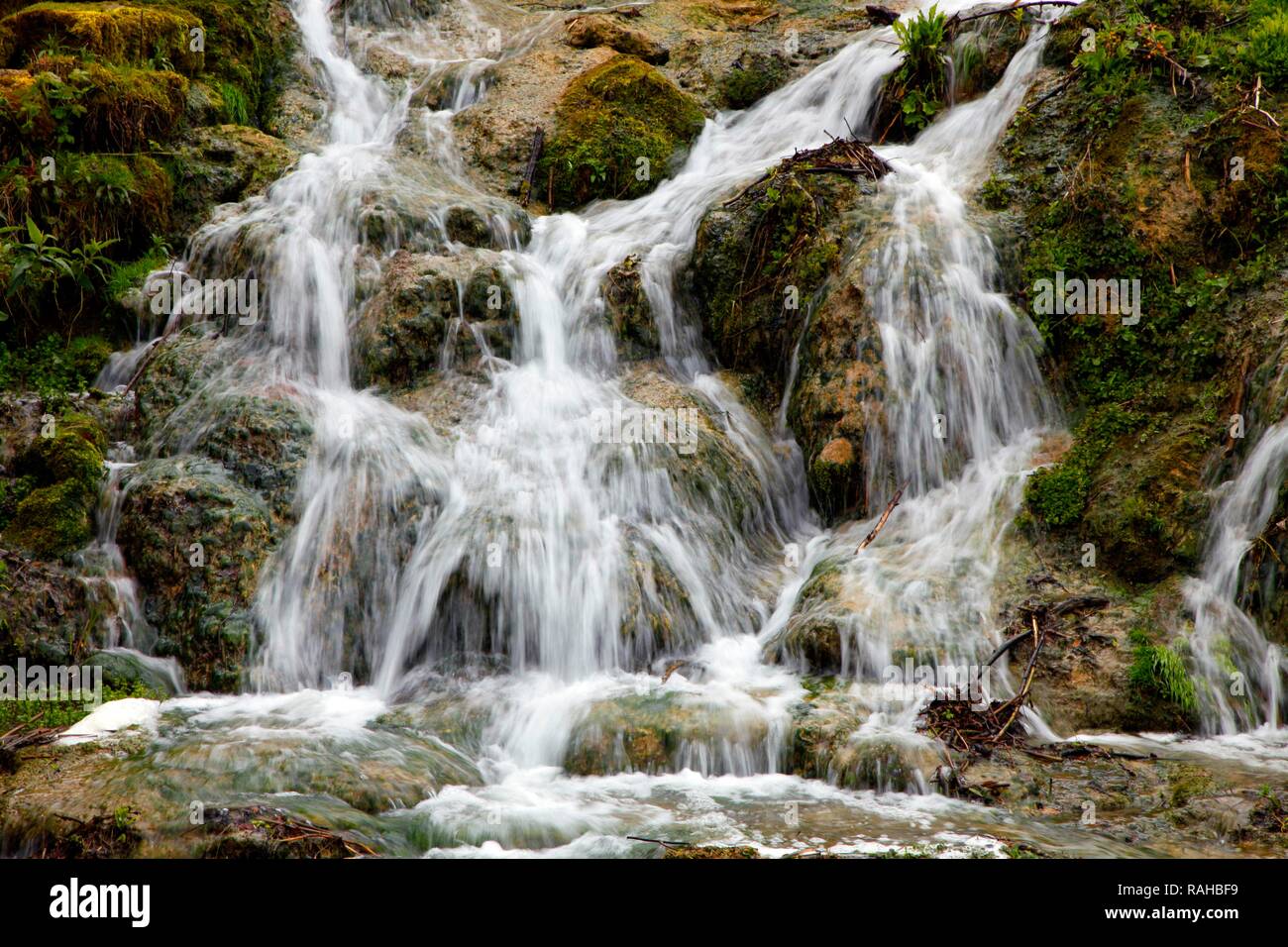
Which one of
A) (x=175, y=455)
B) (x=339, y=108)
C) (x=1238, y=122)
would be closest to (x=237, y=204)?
(x=339, y=108)

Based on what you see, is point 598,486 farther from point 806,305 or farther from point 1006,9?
point 1006,9

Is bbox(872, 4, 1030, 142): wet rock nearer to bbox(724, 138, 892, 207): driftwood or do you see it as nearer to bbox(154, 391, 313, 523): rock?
bbox(724, 138, 892, 207): driftwood

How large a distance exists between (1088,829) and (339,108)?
1337 cm

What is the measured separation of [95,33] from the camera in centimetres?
1202

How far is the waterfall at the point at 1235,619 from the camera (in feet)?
21.5

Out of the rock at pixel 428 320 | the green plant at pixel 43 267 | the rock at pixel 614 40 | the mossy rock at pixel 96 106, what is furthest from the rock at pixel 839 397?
the mossy rock at pixel 96 106

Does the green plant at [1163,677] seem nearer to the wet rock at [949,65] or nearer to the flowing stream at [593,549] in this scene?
the flowing stream at [593,549]

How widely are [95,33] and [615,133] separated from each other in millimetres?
6426

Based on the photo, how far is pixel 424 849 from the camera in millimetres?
5352

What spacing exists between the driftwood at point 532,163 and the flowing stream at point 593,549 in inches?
34.2

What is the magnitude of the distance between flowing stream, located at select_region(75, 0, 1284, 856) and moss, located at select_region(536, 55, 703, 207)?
895 mm

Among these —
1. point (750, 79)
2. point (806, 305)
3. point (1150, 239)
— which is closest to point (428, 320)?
point (806, 305)

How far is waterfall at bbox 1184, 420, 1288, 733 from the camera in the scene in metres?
6.54
